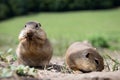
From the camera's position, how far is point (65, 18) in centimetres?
2069

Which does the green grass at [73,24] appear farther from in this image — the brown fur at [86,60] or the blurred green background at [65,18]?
the brown fur at [86,60]

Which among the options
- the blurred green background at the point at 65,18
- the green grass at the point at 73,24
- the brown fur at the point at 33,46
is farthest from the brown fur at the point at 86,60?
the green grass at the point at 73,24

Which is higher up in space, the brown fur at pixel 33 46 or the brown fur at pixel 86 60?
the brown fur at pixel 33 46

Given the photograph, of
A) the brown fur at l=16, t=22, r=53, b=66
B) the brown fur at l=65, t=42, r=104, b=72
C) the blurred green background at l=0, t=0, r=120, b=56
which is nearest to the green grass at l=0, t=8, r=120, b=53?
the blurred green background at l=0, t=0, r=120, b=56

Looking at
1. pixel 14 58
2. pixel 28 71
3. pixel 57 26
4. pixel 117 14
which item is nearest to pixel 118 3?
pixel 117 14

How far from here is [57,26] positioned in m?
19.2

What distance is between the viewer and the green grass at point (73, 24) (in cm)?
1748

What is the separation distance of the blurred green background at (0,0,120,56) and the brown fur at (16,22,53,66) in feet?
29.1

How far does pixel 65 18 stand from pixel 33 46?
15158 mm

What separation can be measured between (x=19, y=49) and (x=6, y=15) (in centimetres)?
1722

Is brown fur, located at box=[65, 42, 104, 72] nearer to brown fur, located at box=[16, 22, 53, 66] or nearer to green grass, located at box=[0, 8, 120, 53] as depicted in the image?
brown fur, located at box=[16, 22, 53, 66]

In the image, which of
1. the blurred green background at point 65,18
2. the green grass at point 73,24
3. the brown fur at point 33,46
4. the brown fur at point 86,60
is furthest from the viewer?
the green grass at point 73,24

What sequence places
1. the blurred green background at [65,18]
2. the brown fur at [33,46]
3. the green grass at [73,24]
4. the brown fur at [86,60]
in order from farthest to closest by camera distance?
the green grass at [73,24] → the blurred green background at [65,18] → the brown fur at [33,46] → the brown fur at [86,60]

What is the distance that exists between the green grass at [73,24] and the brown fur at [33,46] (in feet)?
34.5
